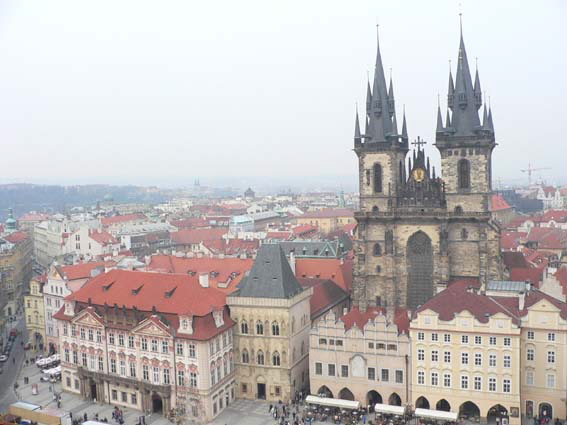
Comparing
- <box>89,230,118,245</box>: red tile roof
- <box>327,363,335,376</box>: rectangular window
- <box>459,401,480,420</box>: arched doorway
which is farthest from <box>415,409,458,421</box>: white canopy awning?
<box>89,230,118,245</box>: red tile roof

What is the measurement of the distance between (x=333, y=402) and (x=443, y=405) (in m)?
10.8

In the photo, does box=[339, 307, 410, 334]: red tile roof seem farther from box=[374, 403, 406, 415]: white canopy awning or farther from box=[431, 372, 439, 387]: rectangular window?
box=[374, 403, 406, 415]: white canopy awning

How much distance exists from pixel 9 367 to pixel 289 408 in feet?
129

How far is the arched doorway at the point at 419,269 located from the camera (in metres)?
82.9

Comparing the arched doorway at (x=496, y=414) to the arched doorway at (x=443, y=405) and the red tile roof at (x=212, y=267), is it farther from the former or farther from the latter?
the red tile roof at (x=212, y=267)

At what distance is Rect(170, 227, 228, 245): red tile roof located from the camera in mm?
169625

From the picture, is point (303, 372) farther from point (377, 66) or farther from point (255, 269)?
point (377, 66)

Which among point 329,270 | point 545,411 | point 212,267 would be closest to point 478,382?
point 545,411

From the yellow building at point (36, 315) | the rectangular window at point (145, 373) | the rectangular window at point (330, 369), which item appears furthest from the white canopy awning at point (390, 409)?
the yellow building at point (36, 315)

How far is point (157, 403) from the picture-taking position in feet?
226

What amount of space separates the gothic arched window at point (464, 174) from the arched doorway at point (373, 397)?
2836cm

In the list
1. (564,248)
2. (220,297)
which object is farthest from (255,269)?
(564,248)

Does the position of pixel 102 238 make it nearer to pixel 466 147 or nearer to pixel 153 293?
pixel 153 293

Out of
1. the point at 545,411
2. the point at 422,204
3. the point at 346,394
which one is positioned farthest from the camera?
the point at 422,204
